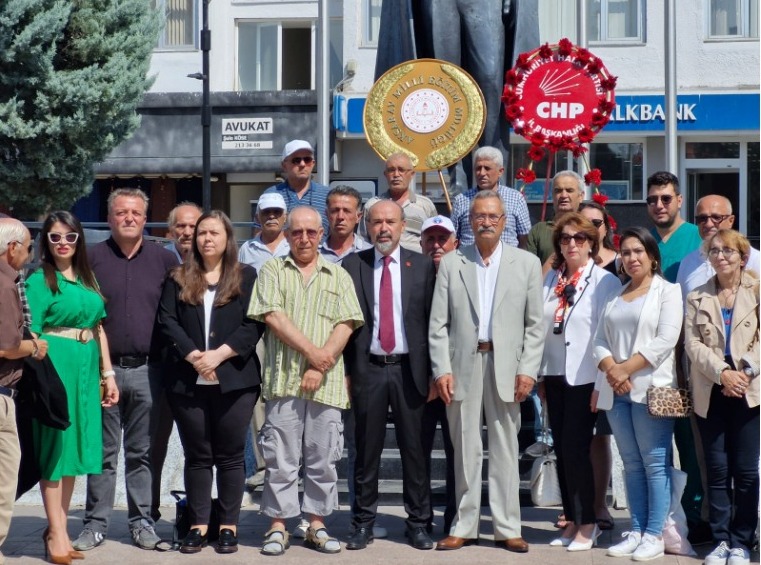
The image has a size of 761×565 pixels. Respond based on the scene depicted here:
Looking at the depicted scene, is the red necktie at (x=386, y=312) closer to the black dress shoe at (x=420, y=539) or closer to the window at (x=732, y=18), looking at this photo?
the black dress shoe at (x=420, y=539)

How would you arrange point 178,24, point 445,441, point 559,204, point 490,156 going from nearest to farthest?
1. point 445,441
2. point 559,204
3. point 490,156
4. point 178,24

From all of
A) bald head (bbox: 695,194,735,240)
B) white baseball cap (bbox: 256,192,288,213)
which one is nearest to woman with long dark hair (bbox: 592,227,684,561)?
bald head (bbox: 695,194,735,240)

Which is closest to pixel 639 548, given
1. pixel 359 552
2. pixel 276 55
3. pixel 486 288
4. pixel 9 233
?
pixel 359 552

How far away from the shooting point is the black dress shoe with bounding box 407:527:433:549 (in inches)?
303

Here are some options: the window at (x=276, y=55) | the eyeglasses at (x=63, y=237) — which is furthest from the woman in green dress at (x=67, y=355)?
the window at (x=276, y=55)

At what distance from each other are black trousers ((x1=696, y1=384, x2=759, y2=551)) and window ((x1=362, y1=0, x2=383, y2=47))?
19556 mm

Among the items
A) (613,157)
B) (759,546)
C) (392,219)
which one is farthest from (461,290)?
(613,157)

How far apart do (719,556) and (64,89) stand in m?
14.3

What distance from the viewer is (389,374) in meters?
7.79

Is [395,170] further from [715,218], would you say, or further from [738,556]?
[738,556]

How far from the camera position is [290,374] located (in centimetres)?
763

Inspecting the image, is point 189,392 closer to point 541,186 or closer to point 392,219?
point 392,219

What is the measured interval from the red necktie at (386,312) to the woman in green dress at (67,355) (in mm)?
1670

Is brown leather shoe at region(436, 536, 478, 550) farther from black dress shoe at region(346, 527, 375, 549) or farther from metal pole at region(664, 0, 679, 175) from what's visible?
metal pole at region(664, 0, 679, 175)
